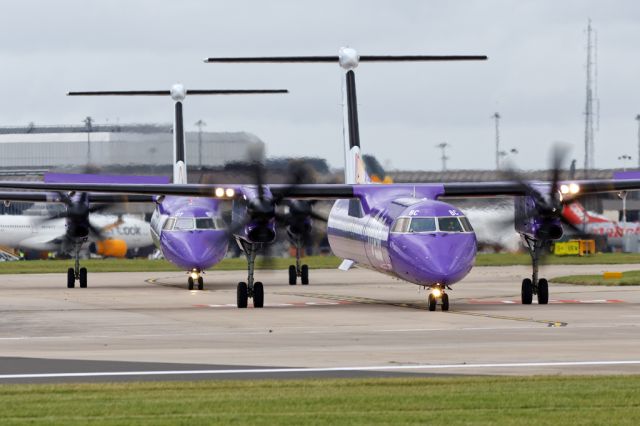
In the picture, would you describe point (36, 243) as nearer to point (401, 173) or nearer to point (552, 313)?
point (401, 173)

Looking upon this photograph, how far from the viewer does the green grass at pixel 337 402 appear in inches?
540

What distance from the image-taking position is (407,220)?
30.3m

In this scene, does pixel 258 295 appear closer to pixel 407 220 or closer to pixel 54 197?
pixel 407 220

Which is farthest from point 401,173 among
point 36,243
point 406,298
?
point 36,243

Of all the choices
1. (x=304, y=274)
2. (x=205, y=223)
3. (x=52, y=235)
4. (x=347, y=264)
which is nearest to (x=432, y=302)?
(x=347, y=264)

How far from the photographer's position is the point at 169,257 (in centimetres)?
4128

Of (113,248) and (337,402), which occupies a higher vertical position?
(113,248)

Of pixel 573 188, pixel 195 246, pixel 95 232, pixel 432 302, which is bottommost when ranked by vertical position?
pixel 432 302

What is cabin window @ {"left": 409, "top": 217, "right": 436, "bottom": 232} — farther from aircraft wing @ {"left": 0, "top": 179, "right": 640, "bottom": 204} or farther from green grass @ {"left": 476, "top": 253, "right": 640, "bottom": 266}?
green grass @ {"left": 476, "top": 253, "right": 640, "bottom": 266}

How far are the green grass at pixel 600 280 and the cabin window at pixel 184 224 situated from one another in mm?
14535

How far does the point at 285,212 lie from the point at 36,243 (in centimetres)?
4477

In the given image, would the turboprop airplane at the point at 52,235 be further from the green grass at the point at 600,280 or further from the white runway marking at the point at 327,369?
the white runway marking at the point at 327,369

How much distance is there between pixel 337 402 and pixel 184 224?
1045 inches

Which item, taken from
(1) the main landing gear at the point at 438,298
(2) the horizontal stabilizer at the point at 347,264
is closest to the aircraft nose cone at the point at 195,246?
(2) the horizontal stabilizer at the point at 347,264
